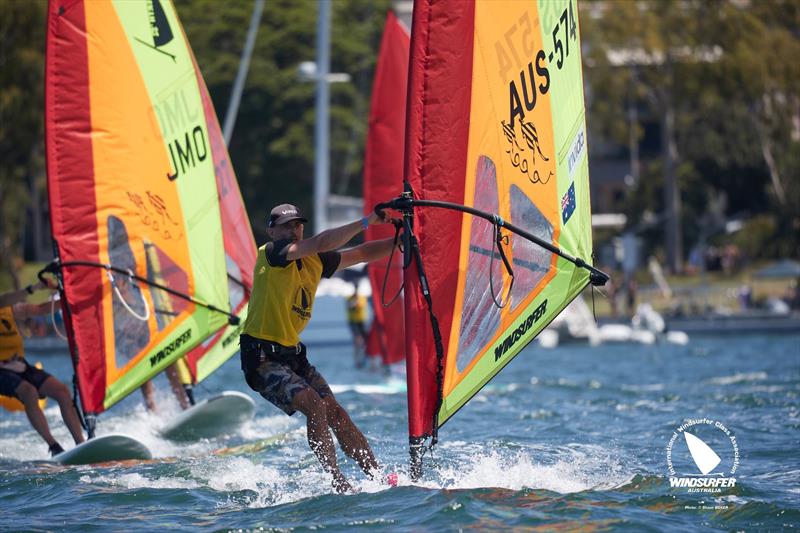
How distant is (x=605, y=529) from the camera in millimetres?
5918

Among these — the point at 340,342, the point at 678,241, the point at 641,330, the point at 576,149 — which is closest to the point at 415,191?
the point at 576,149

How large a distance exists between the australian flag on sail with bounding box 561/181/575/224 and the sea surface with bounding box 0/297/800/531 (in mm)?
1517

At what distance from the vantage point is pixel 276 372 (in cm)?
698

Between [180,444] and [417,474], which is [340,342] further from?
[417,474]

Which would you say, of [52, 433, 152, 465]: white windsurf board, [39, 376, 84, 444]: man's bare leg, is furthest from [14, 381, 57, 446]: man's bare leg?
[52, 433, 152, 465]: white windsurf board

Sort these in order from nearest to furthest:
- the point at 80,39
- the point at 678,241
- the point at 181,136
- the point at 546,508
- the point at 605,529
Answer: the point at 605,529
the point at 546,508
the point at 80,39
the point at 181,136
the point at 678,241

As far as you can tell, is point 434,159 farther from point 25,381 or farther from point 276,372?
point 25,381

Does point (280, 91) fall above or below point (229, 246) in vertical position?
above

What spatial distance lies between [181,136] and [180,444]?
2.57 m

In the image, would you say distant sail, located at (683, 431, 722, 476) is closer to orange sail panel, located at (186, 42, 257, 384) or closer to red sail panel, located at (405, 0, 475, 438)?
red sail panel, located at (405, 0, 475, 438)

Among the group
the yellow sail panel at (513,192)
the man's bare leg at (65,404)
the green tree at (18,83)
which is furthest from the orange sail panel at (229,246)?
the green tree at (18,83)

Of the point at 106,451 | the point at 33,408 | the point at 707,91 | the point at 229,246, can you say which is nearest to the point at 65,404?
the point at 33,408

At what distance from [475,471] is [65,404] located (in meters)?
3.59

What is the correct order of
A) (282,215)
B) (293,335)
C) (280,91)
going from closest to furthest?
(282,215) → (293,335) → (280,91)
